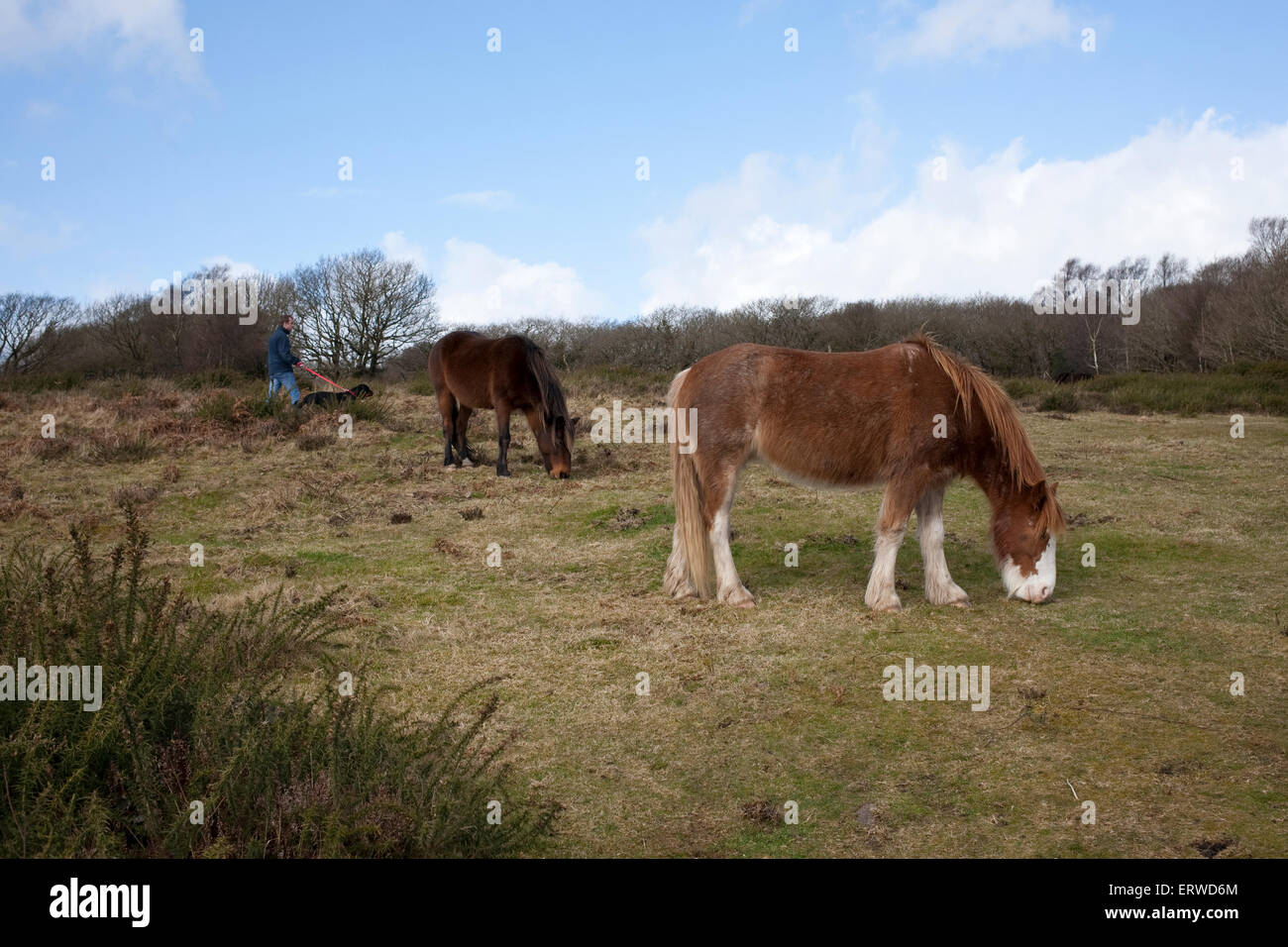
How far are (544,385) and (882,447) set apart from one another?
6.25m

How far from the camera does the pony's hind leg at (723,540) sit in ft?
23.4

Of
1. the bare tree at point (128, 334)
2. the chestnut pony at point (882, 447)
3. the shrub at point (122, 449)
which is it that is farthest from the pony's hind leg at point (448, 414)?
the bare tree at point (128, 334)

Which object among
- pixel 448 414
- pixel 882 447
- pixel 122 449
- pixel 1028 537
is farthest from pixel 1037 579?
pixel 122 449

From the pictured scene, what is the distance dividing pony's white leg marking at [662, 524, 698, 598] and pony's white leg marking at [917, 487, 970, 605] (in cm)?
182

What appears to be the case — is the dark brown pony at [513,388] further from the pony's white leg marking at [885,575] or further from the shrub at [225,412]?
the pony's white leg marking at [885,575]

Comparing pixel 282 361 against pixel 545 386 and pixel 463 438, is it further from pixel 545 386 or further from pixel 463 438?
pixel 545 386

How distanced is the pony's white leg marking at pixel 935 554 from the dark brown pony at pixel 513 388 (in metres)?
6.26

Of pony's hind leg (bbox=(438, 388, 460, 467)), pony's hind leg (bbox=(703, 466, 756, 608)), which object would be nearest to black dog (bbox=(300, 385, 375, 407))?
pony's hind leg (bbox=(438, 388, 460, 467))

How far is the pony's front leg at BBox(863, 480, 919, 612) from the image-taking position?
6.88 m
